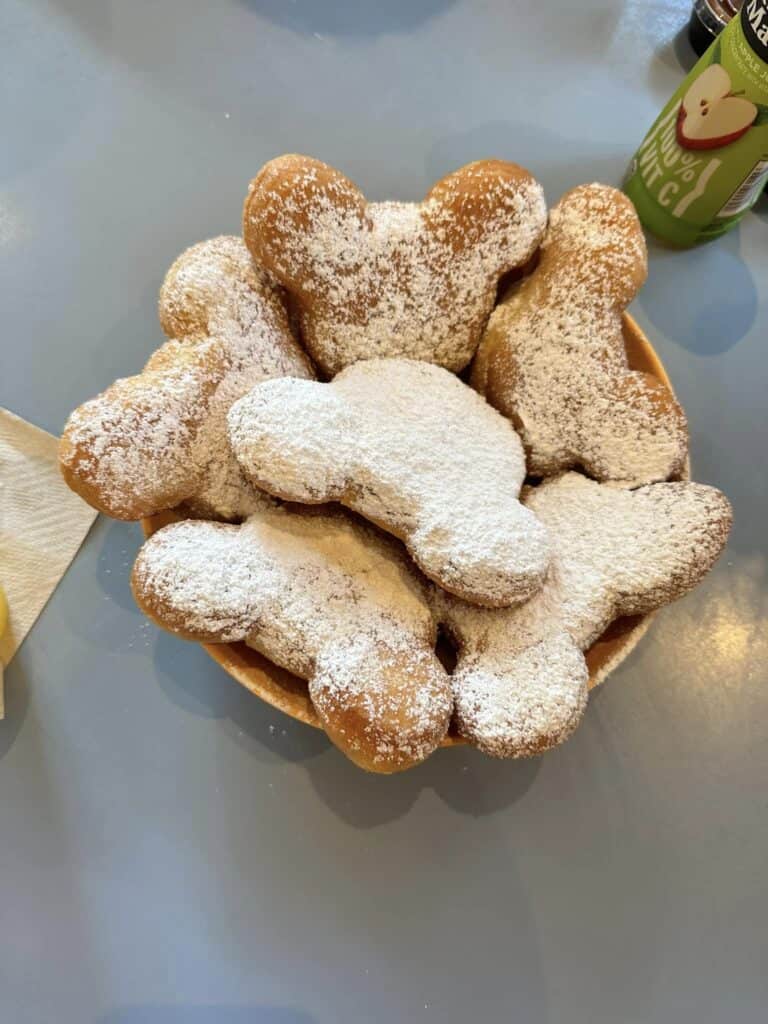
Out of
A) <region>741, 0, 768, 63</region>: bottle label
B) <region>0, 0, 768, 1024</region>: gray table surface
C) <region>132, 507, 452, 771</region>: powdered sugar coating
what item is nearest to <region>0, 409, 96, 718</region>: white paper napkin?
<region>0, 0, 768, 1024</region>: gray table surface

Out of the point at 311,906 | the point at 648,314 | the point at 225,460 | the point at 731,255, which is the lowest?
the point at 311,906

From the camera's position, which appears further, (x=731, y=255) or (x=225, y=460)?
(x=731, y=255)

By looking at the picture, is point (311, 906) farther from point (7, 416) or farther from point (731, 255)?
point (731, 255)

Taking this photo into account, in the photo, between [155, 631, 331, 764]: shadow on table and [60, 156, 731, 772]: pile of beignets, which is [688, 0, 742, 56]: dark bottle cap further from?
[155, 631, 331, 764]: shadow on table

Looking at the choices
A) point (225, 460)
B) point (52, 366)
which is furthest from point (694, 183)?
point (52, 366)

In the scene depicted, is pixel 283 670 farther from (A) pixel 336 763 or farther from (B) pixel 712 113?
(B) pixel 712 113

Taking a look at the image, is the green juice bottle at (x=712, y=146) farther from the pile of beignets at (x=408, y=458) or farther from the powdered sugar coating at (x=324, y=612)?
the powdered sugar coating at (x=324, y=612)
